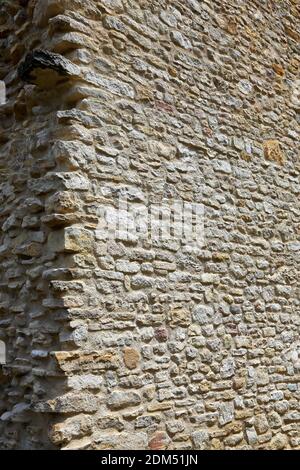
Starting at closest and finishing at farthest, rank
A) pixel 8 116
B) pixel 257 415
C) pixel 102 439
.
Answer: pixel 102 439, pixel 8 116, pixel 257 415

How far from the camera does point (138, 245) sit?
12.1 ft

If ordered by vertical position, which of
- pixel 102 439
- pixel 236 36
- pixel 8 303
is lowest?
pixel 102 439

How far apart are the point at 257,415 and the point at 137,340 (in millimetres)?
1475

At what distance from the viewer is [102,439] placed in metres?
3.22

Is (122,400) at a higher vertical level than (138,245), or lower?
lower

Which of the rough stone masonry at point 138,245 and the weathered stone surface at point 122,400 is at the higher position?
the rough stone masonry at point 138,245

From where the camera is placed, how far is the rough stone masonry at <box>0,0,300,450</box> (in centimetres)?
A: 331

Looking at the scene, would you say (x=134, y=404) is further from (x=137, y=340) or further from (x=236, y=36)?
(x=236, y=36)

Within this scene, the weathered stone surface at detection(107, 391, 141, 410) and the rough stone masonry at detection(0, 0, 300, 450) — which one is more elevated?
the rough stone masonry at detection(0, 0, 300, 450)

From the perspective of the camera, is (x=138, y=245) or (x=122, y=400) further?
(x=138, y=245)

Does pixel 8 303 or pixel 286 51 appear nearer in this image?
pixel 8 303

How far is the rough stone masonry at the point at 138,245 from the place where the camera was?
331 cm

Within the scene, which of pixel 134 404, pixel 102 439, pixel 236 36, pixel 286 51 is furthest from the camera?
pixel 286 51
